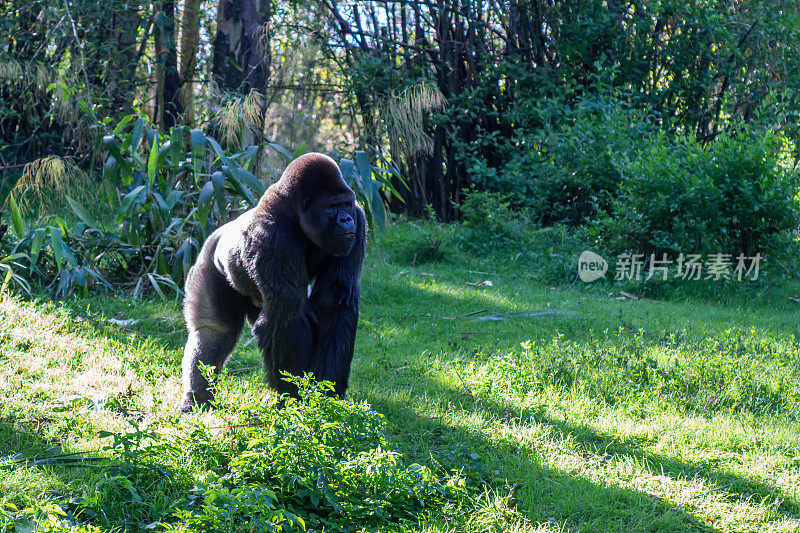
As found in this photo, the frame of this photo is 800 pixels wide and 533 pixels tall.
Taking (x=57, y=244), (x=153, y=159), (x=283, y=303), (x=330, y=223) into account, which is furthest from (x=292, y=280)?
(x=57, y=244)

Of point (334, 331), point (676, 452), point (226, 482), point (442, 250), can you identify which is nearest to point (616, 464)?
point (676, 452)

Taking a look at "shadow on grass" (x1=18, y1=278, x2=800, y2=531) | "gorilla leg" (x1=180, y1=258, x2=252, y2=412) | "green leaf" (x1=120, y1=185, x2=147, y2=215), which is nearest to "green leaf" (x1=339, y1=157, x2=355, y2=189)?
"shadow on grass" (x1=18, y1=278, x2=800, y2=531)

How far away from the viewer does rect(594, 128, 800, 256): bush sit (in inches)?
257

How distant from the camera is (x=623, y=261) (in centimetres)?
723

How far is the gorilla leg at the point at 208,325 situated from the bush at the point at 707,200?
4459 mm

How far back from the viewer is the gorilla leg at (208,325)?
371cm

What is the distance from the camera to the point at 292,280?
331cm

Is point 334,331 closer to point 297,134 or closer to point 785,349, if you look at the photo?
point 785,349

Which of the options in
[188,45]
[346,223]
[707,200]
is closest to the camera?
[346,223]

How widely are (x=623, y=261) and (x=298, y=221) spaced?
182 inches

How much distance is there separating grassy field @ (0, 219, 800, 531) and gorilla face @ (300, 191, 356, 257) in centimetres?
78

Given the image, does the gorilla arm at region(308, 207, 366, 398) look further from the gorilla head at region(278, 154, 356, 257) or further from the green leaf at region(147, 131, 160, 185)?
the green leaf at region(147, 131, 160, 185)

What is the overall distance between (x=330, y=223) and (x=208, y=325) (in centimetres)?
94

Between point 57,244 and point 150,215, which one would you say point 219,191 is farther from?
point 57,244
